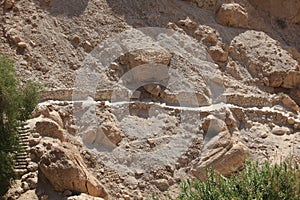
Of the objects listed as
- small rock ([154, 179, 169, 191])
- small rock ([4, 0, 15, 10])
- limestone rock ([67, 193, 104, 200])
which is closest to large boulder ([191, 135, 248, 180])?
small rock ([154, 179, 169, 191])

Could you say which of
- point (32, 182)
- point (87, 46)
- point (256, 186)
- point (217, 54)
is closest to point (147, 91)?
point (87, 46)

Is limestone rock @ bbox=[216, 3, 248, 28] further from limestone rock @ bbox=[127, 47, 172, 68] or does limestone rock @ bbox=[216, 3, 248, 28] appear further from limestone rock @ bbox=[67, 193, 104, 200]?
limestone rock @ bbox=[67, 193, 104, 200]

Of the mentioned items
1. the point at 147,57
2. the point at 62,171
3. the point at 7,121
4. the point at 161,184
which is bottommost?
the point at 161,184

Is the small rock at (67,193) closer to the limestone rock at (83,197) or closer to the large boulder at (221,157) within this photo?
the limestone rock at (83,197)

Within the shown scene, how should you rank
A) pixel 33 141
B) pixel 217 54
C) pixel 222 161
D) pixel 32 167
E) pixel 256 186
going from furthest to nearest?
pixel 217 54 → pixel 222 161 → pixel 33 141 → pixel 32 167 → pixel 256 186

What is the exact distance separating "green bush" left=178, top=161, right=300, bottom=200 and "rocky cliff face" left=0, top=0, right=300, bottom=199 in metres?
3.22

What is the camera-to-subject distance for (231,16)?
19609 millimetres

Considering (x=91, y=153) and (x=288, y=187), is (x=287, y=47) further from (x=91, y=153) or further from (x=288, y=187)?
(x=288, y=187)

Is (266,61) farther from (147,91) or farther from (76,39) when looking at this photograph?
(76,39)

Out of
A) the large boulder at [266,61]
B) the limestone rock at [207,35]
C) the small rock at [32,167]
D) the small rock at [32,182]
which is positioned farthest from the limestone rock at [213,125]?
the small rock at [32,182]

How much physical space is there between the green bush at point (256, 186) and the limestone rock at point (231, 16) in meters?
11.1

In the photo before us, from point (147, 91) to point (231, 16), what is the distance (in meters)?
5.82

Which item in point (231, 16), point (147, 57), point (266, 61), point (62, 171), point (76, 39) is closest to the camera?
point (62, 171)

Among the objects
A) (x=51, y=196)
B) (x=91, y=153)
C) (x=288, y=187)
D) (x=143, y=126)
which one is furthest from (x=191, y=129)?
(x=288, y=187)
